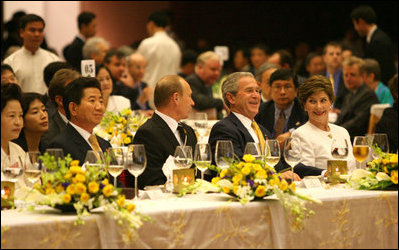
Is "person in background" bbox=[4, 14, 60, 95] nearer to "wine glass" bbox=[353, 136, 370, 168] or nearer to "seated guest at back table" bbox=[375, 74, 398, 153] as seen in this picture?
"seated guest at back table" bbox=[375, 74, 398, 153]

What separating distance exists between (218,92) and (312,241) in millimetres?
5382

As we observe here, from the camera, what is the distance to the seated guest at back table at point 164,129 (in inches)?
178

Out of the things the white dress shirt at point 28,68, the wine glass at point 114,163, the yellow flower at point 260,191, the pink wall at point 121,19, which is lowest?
the yellow flower at point 260,191

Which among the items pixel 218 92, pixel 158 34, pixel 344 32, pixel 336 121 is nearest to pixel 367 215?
pixel 336 121

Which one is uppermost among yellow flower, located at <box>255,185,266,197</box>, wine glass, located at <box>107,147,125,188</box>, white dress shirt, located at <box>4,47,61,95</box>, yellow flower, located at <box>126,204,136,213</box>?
white dress shirt, located at <box>4,47,61,95</box>

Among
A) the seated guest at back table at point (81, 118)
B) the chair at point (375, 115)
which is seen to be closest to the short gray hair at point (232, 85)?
the seated guest at back table at point (81, 118)

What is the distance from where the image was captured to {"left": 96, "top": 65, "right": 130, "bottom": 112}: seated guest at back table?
7.12m

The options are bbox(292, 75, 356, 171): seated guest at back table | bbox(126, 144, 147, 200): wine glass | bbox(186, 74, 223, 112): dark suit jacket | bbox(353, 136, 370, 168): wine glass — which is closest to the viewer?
bbox(126, 144, 147, 200): wine glass

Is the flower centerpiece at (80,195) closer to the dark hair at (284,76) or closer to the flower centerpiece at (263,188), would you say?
the flower centerpiece at (263,188)

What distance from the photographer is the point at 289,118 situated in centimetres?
632

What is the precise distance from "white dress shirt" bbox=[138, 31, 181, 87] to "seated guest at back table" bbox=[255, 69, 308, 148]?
3.91 metres

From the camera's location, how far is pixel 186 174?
3.71 metres

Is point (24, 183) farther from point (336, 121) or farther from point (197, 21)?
point (197, 21)

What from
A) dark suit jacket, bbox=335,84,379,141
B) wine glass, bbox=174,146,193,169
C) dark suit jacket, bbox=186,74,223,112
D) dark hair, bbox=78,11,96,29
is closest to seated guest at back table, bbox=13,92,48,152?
wine glass, bbox=174,146,193,169
